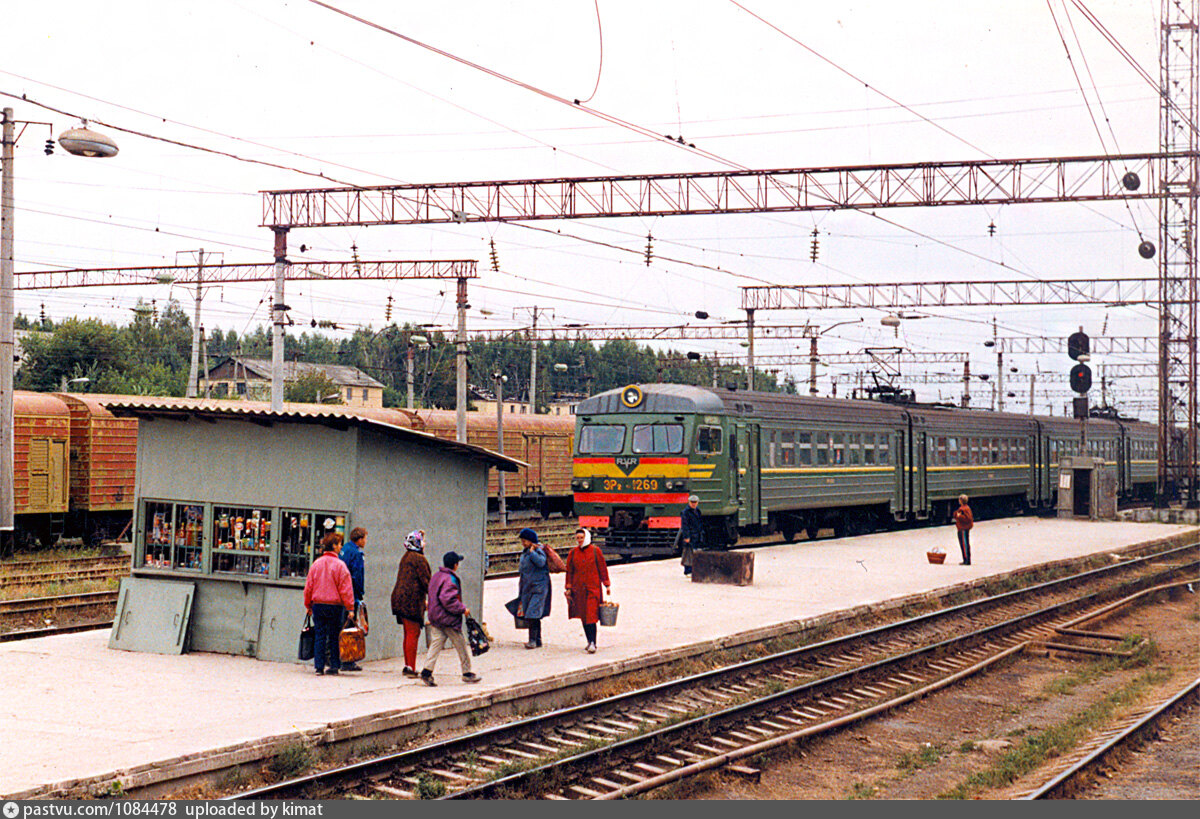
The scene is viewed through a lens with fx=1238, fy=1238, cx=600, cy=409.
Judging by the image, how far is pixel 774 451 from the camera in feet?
87.5

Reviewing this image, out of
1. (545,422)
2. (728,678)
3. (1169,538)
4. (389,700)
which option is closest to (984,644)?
(728,678)

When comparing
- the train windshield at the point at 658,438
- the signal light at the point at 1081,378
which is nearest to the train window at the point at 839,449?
the train windshield at the point at 658,438

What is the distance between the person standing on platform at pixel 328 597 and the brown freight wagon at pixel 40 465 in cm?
1515

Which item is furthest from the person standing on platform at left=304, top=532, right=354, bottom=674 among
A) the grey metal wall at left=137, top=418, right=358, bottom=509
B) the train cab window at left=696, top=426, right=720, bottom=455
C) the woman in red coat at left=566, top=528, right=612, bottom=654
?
the train cab window at left=696, top=426, right=720, bottom=455

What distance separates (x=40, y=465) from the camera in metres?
25.0

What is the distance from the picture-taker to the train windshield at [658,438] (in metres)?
24.3

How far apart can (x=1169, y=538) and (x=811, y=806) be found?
96.7 feet

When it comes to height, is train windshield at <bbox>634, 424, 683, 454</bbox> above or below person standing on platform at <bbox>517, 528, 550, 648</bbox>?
above

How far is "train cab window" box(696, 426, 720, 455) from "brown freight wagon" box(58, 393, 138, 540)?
1177 centimetres

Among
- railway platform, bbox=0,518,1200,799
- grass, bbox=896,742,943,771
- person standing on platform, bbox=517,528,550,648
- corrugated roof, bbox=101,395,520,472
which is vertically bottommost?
grass, bbox=896,742,943,771

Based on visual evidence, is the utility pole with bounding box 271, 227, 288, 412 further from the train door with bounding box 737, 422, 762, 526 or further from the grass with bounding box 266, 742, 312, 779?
the grass with bounding box 266, 742, 312, 779

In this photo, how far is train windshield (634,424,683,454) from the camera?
958 inches

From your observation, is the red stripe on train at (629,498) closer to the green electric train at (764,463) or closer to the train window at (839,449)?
the green electric train at (764,463)

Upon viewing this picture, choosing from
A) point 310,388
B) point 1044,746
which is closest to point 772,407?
point 1044,746
